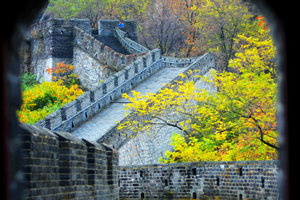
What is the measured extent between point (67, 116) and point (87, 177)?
12297 mm

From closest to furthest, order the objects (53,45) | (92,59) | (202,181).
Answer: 1. (202,181)
2. (92,59)
3. (53,45)

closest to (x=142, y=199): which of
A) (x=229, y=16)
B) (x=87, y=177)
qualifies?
(x=87, y=177)

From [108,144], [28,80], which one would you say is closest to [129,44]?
[28,80]

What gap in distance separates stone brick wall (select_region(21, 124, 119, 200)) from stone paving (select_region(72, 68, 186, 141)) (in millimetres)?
8915

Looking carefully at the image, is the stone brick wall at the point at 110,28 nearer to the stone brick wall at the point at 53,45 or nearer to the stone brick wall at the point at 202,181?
the stone brick wall at the point at 53,45

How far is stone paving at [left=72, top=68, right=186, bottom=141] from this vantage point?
24938mm

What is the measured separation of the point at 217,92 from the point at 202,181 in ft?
25.7

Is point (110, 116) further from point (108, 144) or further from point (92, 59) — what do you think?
point (92, 59)

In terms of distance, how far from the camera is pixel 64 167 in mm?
12117

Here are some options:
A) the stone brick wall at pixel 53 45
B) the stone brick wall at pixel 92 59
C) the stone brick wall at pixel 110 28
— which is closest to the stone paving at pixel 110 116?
the stone brick wall at pixel 92 59

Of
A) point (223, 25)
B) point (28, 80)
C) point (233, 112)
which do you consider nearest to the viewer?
point (233, 112)

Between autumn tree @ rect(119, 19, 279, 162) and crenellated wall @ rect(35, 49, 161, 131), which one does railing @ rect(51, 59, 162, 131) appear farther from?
autumn tree @ rect(119, 19, 279, 162)

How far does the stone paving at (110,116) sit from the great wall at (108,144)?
0.05m

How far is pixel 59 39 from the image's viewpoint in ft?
126
